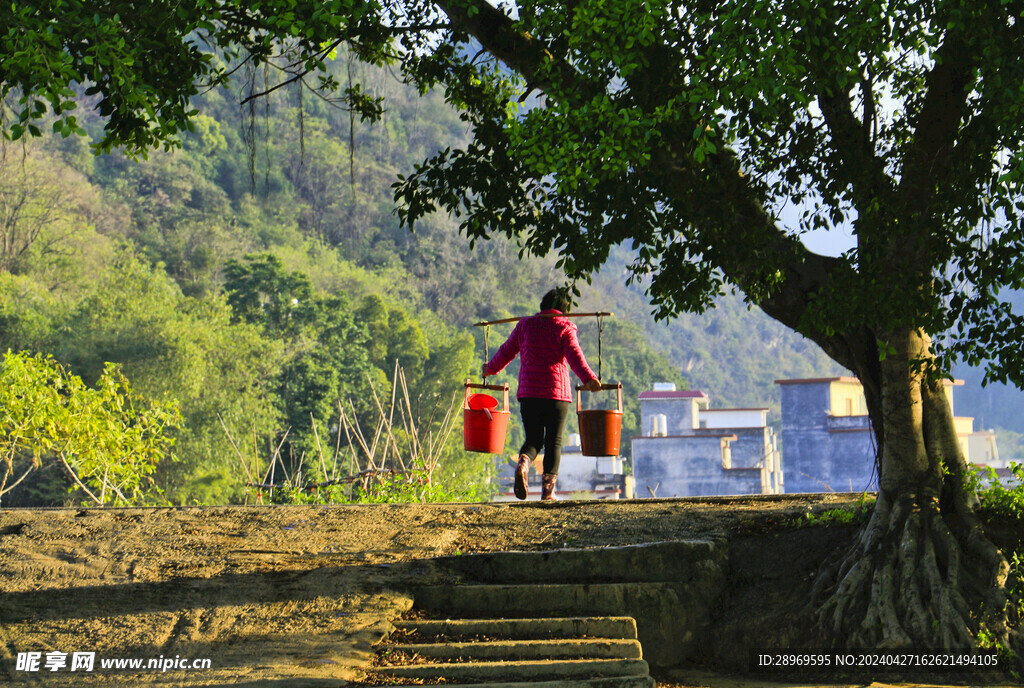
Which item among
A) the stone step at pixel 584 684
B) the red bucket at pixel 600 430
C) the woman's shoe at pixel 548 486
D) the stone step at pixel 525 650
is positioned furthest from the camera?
the woman's shoe at pixel 548 486

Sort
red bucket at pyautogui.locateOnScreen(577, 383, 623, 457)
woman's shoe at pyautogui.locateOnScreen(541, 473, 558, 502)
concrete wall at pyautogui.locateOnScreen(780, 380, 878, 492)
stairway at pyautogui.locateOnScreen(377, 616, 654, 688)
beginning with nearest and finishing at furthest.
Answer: stairway at pyautogui.locateOnScreen(377, 616, 654, 688) < red bucket at pyautogui.locateOnScreen(577, 383, 623, 457) < woman's shoe at pyautogui.locateOnScreen(541, 473, 558, 502) < concrete wall at pyautogui.locateOnScreen(780, 380, 878, 492)

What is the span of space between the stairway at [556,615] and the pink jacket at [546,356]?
5.40 ft

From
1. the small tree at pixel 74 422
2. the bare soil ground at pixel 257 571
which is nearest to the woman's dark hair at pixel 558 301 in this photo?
the bare soil ground at pixel 257 571

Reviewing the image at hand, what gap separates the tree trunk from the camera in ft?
14.3

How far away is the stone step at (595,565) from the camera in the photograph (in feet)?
15.7

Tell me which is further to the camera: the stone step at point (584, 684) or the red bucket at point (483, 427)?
the red bucket at point (483, 427)

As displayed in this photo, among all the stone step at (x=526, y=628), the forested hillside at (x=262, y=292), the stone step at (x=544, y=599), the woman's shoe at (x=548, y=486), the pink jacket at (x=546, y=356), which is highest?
the forested hillside at (x=262, y=292)

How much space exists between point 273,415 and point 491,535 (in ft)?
105

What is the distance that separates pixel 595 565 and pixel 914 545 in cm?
161

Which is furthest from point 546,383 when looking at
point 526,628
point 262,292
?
point 262,292

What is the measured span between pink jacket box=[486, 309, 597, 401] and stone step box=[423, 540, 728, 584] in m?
1.62

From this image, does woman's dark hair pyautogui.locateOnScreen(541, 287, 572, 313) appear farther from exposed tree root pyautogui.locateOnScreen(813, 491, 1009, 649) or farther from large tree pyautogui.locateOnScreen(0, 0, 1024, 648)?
exposed tree root pyautogui.locateOnScreen(813, 491, 1009, 649)

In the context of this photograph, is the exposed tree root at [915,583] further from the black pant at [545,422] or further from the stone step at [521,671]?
the black pant at [545,422]

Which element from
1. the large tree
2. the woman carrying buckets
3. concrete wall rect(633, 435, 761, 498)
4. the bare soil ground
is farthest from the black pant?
concrete wall rect(633, 435, 761, 498)
